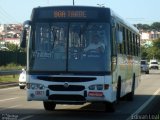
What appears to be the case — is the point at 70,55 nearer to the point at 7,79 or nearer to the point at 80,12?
the point at 80,12

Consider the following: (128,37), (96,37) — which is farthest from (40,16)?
(128,37)

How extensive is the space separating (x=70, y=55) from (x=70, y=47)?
0.24 metres

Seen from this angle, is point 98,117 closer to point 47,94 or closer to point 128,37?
point 47,94

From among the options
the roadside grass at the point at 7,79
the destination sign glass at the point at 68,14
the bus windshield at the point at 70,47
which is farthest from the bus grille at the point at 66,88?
the roadside grass at the point at 7,79

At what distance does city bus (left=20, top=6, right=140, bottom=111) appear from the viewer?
15898mm

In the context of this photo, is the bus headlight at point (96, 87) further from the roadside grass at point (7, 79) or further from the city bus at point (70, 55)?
the roadside grass at point (7, 79)

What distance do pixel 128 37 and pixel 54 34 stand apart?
19.2 ft

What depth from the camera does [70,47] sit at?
16.2 m

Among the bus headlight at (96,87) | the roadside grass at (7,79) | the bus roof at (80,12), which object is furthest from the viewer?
the roadside grass at (7,79)

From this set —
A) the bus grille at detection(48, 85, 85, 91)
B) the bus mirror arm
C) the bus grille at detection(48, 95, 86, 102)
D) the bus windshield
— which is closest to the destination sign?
the bus windshield

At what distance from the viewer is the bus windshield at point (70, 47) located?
16031mm

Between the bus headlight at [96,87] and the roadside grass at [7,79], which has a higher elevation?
the bus headlight at [96,87]

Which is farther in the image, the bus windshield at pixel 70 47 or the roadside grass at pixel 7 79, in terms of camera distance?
the roadside grass at pixel 7 79

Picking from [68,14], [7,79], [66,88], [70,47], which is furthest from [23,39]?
[7,79]
